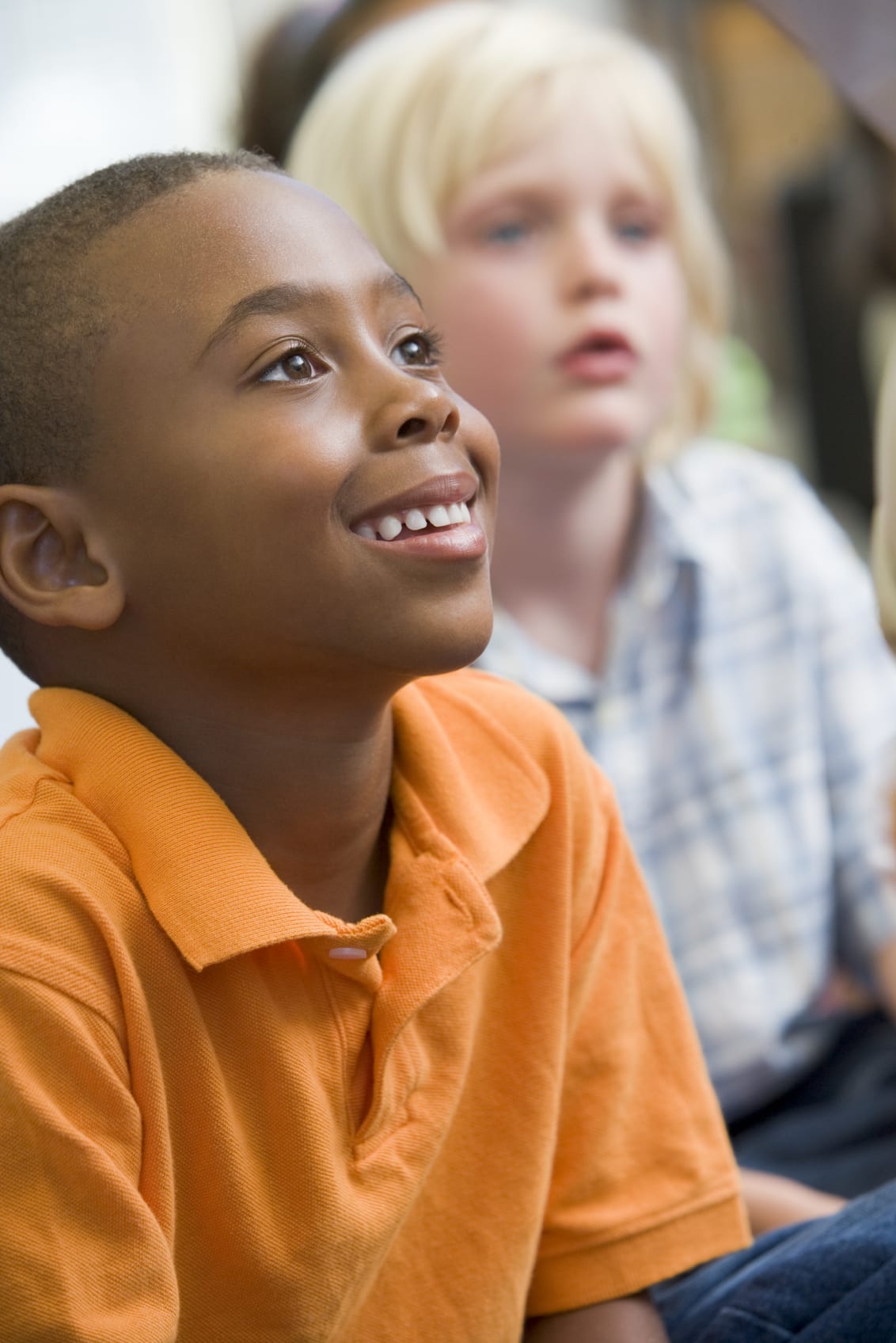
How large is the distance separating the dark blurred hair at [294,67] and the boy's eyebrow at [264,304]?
2.41ft

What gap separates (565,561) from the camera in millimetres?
1141

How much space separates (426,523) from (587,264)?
505 millimetres

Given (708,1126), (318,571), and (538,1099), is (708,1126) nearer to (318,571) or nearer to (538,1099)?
(538,1099)

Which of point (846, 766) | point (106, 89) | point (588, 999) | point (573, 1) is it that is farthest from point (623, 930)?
point (573, 1)

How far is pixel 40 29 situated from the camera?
3.63ft

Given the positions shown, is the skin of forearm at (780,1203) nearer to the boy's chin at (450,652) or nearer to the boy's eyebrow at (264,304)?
the boy's chin at (450,652)

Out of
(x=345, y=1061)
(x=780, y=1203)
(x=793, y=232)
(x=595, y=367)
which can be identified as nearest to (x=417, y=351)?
(x=345, y=1061)

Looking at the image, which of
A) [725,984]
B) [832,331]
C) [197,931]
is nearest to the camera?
[197,931]

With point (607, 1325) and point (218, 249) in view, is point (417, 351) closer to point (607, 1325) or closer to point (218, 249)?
point (218, 249)

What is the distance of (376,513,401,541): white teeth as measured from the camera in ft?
2.00

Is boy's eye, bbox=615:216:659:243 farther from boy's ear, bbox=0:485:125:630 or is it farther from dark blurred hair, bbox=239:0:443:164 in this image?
boy's ear, bbox=0:485:125:630

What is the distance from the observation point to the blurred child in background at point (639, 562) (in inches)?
42.1

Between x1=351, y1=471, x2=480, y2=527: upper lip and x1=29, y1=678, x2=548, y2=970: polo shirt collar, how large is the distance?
13 cm

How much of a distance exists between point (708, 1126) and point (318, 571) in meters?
0.36
